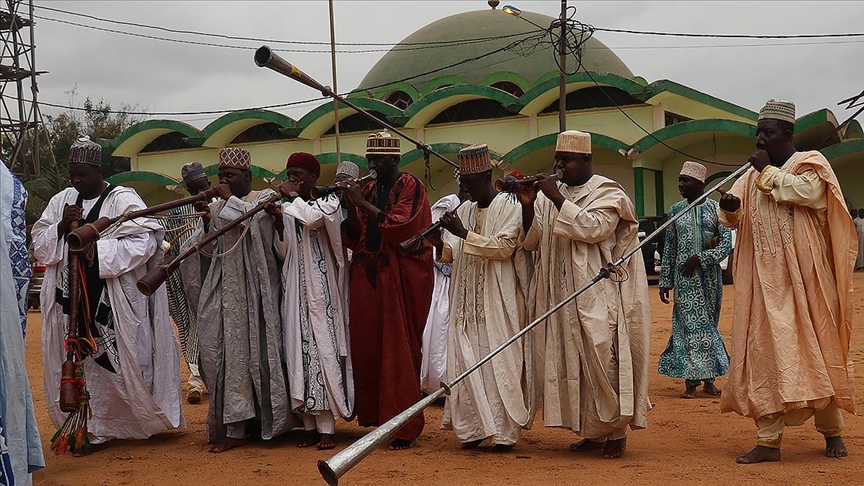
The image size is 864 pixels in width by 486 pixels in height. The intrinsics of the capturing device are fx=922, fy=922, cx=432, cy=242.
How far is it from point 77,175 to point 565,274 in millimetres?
3536

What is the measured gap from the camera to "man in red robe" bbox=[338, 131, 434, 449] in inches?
244

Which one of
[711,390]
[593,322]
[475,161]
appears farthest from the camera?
[711,390]

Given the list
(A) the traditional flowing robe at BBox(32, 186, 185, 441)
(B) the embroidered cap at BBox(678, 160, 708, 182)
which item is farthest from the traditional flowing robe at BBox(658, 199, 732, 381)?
(A) the traditional flowing robe at BBox(32, 186, 185, 441)

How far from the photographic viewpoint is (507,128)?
82.2ft

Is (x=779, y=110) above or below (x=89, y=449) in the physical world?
above

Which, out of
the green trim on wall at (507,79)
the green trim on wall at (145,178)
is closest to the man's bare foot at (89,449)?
the green trim on wall at (145,178)

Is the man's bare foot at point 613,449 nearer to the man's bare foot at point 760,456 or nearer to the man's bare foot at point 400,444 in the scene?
the man's bare foot at point 760,456

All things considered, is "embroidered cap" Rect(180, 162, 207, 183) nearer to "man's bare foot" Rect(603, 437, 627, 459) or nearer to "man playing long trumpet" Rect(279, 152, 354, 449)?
"man playing long trumpet" Rect(279, 152, 354, 449)

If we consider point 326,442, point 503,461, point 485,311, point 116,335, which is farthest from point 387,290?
point 116,335

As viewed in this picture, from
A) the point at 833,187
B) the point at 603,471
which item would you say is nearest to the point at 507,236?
the point at 603,471

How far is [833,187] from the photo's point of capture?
5.48m

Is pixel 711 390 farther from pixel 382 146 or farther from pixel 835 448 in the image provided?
pixel 382 146

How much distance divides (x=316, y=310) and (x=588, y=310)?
1.87 m

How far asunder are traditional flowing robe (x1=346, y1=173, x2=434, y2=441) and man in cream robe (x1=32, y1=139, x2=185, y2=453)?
1.46m
